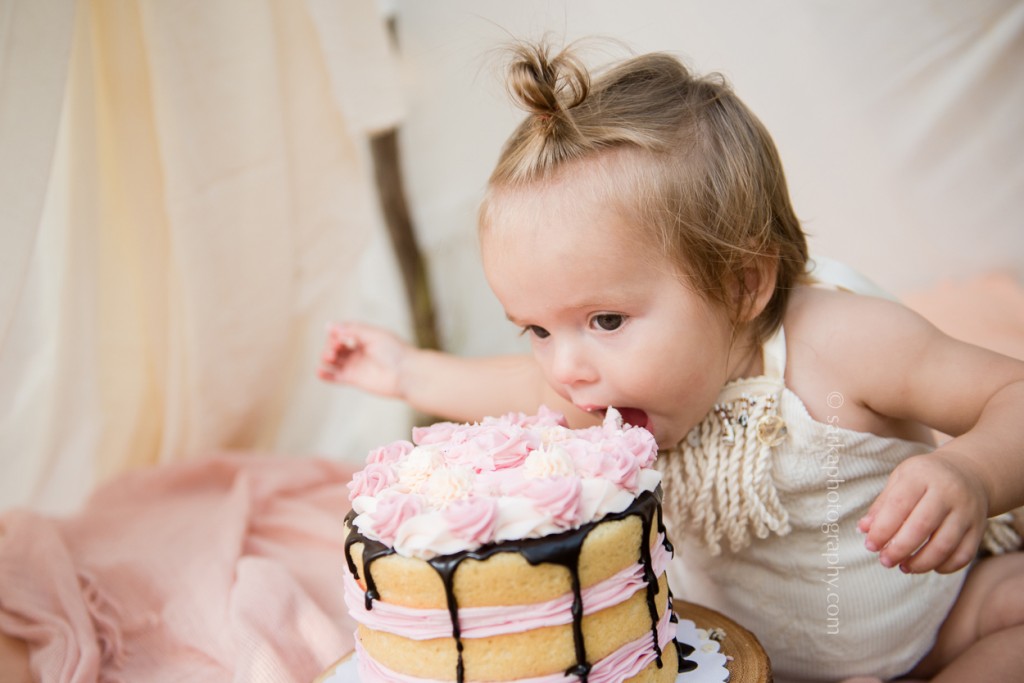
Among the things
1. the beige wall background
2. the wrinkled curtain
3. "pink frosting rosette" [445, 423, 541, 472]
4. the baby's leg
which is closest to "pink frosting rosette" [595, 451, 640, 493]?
"pink frosting rosette" [445, 423, 541, 472]

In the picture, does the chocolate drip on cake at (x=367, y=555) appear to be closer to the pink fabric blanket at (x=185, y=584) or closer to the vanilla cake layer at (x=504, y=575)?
the vanilla cake layer at (x=504, y=575)

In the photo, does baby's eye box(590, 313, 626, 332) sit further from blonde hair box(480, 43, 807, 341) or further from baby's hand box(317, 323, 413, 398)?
baby's hand box(317, 323, 413, 398)

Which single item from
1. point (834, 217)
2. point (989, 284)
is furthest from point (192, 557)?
point (989, 284)

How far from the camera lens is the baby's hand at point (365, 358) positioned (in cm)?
173

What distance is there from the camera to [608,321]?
1197 mm

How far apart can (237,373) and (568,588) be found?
136 centimetres

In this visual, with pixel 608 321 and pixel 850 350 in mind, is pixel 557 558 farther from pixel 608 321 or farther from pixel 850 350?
pixel 850 350

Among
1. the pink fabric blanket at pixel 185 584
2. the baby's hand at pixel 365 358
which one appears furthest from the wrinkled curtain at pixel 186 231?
the baby's hand at pixel 365 358

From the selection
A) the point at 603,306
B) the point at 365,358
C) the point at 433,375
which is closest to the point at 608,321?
the point at 603,306

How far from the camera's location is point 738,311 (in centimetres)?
127

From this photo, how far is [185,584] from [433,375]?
578mm

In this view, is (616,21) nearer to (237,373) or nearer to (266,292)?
(266,292)

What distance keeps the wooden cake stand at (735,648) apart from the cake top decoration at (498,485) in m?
0.26

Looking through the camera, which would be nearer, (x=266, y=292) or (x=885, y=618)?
(x=885, y=618)
